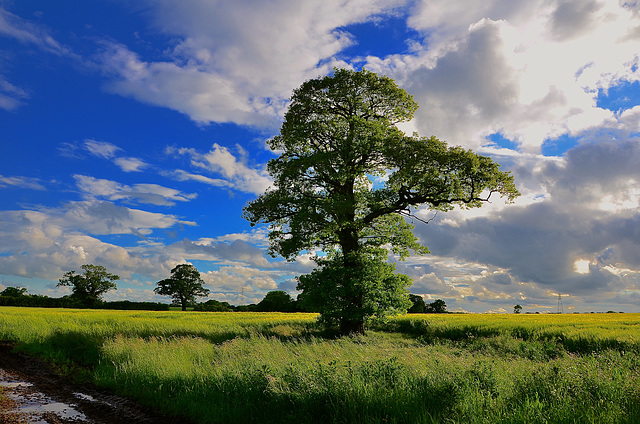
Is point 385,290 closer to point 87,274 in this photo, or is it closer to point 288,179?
point 288,179

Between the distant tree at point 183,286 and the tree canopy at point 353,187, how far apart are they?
2779 inches

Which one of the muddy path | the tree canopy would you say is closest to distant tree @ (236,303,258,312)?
the tree canopy

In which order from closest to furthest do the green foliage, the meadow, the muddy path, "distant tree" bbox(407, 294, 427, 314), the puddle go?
the meadow → the muddy path → the puddle → the green foliage → "distant tree" bbox(407, 294, 427, 314)

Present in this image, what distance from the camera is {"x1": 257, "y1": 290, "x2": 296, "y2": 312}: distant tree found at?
248ft

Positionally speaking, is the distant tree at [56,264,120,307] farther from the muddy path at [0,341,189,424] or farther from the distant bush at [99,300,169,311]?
the muddy path at [0,341,189,424]

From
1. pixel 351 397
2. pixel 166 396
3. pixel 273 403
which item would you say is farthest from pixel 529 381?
pixel 166 396

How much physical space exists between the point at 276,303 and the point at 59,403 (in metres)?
70.2

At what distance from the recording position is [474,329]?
85.3 ft

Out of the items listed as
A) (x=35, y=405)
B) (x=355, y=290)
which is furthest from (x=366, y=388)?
(x=355, y=290)

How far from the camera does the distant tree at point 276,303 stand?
75.6 meters

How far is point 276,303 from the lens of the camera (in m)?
79.2

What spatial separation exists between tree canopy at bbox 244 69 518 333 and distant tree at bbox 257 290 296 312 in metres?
53.9

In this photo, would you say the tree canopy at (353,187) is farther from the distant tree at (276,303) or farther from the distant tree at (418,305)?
the distant tree at (418,305)

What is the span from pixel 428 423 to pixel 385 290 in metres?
15.5
